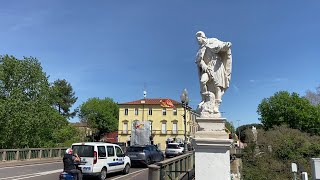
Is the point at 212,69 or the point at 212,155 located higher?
the point at 212,69

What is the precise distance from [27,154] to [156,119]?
6102 cm

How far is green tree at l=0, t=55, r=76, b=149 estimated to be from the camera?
34.2 m

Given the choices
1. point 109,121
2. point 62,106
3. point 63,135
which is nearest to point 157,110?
point 109,121

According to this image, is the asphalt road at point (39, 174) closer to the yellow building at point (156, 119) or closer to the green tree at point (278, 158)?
the green tree at point (278, 158)

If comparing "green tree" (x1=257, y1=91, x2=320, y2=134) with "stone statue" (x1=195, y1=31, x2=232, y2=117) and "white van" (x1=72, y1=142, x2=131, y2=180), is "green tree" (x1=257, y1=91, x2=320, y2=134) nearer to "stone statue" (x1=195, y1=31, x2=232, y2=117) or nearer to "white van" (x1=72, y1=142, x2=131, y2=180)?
"white van" (x1=72, y1=142, x2=131, y2=180)

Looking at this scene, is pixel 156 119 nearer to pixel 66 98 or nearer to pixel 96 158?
pixel 66 98

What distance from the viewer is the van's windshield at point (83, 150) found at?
1531cm

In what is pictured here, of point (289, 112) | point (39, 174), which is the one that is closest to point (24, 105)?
point (39, 174)

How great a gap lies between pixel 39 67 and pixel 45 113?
6.21 meters

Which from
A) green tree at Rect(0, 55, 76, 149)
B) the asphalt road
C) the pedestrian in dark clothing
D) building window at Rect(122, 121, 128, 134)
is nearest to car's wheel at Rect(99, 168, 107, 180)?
the asphalt road

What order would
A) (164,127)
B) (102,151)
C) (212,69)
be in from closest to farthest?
(212,69)
(102,151)
(164,127)

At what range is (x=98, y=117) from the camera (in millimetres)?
92062

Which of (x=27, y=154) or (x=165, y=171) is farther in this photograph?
(x=27, y=154)

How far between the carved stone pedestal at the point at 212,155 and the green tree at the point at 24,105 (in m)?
31.8
